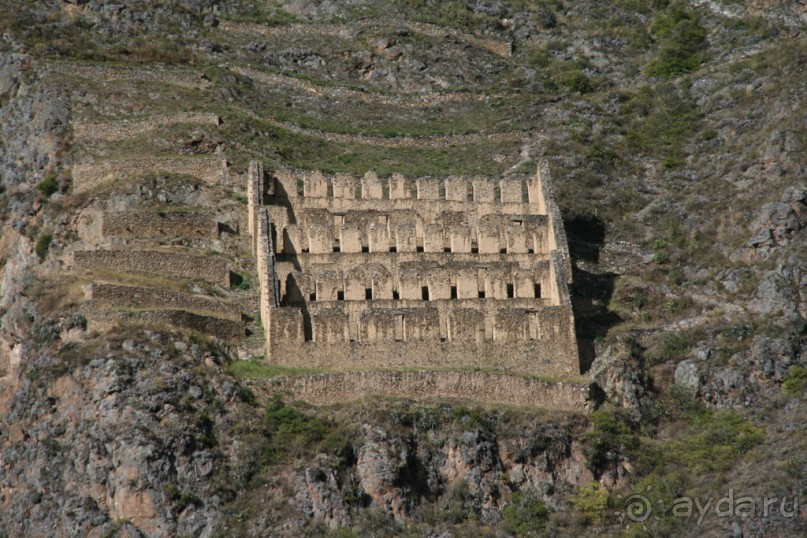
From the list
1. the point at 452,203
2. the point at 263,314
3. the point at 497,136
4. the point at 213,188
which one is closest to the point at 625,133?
the point at 497,136

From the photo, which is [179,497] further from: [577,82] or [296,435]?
[577,82]

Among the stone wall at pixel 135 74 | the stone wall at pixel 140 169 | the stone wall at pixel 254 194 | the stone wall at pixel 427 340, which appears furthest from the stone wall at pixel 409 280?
the stone wall at pixel 135 74

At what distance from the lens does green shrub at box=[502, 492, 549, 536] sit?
62562 mm

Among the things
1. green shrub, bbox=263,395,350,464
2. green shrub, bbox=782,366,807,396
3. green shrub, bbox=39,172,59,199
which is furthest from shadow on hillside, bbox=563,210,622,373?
green shrub, bbox=39,172,59,199

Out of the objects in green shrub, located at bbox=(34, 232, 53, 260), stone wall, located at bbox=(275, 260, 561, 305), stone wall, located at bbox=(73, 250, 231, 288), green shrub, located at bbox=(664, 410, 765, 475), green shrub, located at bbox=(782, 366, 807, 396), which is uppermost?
green shrub, located at bbox=(34, 232, 53, 260)

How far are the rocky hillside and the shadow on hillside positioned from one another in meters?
0.15

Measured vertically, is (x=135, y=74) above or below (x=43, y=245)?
above

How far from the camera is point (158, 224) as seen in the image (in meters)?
75.2

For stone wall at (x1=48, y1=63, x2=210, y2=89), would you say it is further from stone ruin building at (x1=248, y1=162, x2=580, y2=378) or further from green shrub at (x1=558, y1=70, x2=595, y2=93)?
green shrub at (x1=558, y1=70, x2=595, y2=93)

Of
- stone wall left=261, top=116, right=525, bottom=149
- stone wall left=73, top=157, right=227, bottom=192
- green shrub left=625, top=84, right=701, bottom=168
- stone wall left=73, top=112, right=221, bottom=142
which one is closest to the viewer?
stone wall left=73, top=157, right=227, bottom=192

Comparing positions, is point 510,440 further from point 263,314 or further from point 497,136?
point 497,136

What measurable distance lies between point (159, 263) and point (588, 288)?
58.6ft

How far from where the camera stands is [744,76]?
311 ft

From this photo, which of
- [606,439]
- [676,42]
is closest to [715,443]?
[606,439]
